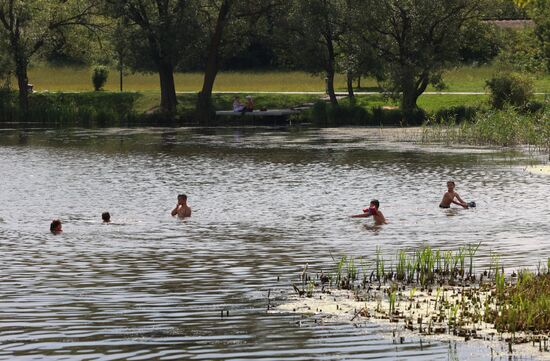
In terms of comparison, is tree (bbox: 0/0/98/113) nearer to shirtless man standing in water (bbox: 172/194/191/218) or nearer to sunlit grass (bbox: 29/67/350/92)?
sunlit grass (bbox: 29/67/350/92)

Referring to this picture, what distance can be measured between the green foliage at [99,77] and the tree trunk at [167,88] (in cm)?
985

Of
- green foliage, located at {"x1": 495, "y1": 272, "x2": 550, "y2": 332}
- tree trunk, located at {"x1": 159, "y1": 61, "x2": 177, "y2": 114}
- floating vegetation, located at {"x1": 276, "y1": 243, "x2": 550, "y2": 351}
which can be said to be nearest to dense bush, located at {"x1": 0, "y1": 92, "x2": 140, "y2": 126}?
tree trunk, located at {"x1": 159, "y1": 61, "x2": 177, "y2": 114}

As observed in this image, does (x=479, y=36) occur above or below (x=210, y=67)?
above

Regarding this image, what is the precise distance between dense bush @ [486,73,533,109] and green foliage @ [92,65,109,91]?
118 ft

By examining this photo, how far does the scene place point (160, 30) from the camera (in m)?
91.4

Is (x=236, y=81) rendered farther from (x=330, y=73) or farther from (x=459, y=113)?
(x=459, y=113)

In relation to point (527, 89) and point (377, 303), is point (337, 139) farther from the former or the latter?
point (377, 303)

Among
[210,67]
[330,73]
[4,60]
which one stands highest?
[4,60]

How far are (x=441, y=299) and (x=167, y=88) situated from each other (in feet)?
239

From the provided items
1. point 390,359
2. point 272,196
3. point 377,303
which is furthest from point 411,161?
point 390,359

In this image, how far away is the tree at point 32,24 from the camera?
312 feet

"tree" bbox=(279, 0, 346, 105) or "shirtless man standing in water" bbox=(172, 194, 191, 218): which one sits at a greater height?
"tree" bbox=(279, 0, 346, 105)

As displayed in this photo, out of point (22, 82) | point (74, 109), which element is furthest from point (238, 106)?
point (22, 82)

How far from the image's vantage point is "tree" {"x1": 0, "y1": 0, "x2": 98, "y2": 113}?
9512 centimetres
